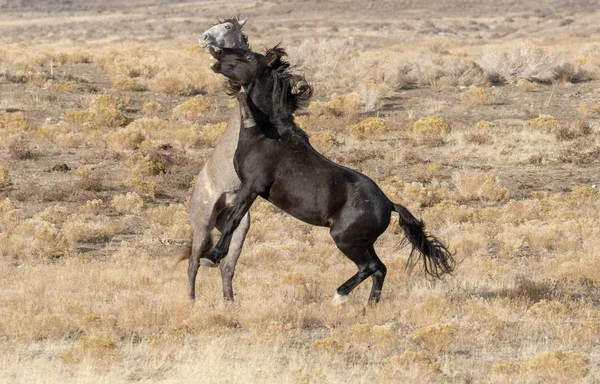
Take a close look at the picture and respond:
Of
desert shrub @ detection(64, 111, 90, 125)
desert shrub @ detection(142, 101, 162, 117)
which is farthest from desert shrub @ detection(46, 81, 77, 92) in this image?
desert shrub @ detection(64, 111, 90, 125)

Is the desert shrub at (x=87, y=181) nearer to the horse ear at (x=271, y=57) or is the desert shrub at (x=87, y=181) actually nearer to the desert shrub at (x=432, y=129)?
the desert shrub at (x=432, y=129)

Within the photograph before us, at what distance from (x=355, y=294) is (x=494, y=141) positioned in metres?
11.7

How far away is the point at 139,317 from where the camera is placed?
8.40 m

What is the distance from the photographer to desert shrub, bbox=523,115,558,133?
21.5 m

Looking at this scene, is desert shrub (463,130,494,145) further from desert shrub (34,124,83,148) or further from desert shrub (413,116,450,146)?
desert shrub (34,124,83,148)

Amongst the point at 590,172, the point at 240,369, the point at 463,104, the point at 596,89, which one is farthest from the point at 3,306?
the point at 596,89

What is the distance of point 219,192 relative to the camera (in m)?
8.91

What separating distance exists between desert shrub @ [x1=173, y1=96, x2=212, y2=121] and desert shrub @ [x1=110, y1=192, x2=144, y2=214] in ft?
24.2

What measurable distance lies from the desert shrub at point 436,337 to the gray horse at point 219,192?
2134 mm

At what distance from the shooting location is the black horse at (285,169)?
8.12 meters

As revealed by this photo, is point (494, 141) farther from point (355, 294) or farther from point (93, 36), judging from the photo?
point (93, 36)

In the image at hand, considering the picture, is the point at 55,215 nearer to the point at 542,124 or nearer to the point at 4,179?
the point at 4,179

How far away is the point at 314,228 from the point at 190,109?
9.47m

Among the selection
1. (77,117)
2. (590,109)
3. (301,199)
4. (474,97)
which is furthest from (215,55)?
(590,109)
